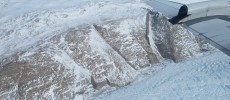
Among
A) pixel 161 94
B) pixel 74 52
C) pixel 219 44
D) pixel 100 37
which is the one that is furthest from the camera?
pixel 100 37

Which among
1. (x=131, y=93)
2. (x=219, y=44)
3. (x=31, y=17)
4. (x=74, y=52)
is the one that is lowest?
(x=131, y=93)

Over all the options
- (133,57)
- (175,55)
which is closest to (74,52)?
(133,57)

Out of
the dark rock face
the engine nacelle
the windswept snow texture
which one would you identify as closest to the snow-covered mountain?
the dark rock face

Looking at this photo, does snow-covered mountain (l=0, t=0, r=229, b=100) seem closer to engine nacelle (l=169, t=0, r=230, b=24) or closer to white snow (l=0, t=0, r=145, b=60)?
white snow (l=0, t=0, r=145, b=60)

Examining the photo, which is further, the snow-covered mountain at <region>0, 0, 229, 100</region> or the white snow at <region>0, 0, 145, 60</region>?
the white snow at <region>0, 0, 145, 60</region>

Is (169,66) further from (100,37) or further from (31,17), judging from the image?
(31,17)

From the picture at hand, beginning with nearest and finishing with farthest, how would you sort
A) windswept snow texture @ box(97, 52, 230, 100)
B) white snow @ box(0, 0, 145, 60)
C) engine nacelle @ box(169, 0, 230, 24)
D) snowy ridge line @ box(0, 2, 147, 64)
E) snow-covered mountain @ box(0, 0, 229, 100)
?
1. engine nacelle @ box(169, 0, 230, 24)
2. windswept snow texture @ box(97, 52, 230, 100)
3. snow-covered mountain @ box(0, 0, 229, 100)
4. white snow @ box(0, 0, 145, 60)
5. snowy ridge line @ box(0, 2, 147, 64)

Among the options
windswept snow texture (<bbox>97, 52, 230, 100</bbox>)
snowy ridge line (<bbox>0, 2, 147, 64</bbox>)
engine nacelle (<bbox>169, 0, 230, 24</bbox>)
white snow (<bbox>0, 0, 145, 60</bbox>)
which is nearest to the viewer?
engine nacelle (<bbox>169, 0, 230, 24</bbox>)

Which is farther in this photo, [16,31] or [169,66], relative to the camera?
[16,31]
